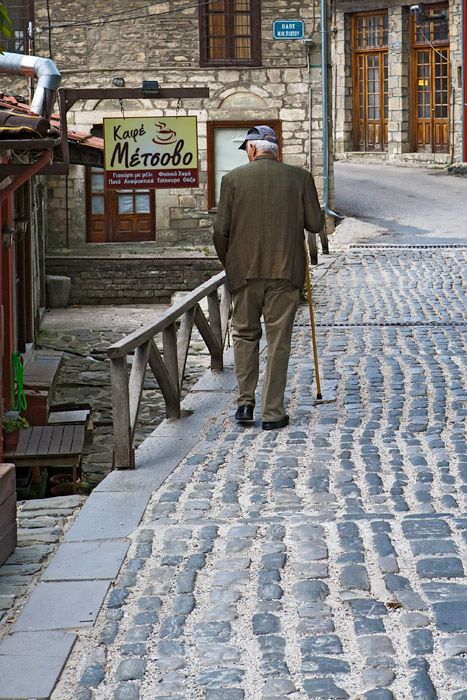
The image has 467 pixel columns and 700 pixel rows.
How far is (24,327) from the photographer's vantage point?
15250 mm

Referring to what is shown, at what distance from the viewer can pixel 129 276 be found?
22.6 m

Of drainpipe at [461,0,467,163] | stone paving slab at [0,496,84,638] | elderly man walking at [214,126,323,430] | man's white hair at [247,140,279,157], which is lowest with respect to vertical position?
stone paving slab at [0,496,84,638]

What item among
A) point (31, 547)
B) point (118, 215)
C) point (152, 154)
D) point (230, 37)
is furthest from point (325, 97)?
point (31, 547)

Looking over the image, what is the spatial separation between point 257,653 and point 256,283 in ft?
12.4

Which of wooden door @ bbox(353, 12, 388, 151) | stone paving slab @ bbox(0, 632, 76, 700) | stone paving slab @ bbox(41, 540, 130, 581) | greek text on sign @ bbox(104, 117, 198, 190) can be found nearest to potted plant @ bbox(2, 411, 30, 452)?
stone paving slab @ bbox(41, 540, 130, 581)

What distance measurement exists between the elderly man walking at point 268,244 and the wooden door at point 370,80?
2560cm

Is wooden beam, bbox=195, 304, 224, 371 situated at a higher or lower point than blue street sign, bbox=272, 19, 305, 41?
lower

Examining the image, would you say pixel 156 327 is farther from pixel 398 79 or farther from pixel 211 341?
pixel 398 79

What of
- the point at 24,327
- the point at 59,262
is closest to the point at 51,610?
the point at 24,327

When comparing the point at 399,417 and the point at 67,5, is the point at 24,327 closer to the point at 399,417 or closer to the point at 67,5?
the point at 399,417

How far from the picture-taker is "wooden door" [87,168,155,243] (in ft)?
78.4

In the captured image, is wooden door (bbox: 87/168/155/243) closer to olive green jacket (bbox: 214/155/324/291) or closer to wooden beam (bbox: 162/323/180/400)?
wooden beam (bbox: 162/323/180/400)

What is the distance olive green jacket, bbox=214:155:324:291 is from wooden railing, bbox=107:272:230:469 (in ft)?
2.06

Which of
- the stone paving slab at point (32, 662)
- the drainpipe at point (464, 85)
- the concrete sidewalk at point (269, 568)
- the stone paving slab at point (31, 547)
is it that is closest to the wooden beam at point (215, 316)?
the concrete sidewalk at point (269, 568)
